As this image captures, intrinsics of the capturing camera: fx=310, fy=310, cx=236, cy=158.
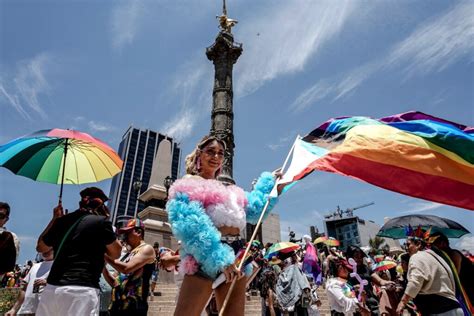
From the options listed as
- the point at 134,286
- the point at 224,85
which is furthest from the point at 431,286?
the point at 224,85

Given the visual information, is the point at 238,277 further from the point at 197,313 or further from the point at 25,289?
the point at 25,289

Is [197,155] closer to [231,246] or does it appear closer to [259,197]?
[259,197]

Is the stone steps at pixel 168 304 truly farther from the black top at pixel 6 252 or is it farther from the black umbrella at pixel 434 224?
the black top at pixel 6 252

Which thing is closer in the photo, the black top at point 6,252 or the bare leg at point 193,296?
the bare leg at point 193,296

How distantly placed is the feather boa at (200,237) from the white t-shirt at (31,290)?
2.43 meters

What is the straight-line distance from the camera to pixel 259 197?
2.78 meters

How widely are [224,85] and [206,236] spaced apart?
21407mm

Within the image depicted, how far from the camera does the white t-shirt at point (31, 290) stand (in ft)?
11.9

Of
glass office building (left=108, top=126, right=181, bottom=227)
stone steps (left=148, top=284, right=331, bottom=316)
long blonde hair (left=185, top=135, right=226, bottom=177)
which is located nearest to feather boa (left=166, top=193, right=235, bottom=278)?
long blonde hair (left=185, top=135, right=226, bottom=177)

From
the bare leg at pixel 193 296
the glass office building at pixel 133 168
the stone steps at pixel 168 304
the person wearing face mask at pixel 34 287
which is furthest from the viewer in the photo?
the glass office building at pixel 133 168

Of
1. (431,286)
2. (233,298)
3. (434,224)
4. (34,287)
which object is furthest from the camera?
(434,224)

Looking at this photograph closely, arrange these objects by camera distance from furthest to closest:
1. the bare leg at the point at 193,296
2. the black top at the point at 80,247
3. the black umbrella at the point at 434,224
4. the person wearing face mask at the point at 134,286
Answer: the black umbrella at the point at 434,224 < the person wearing face mask at the point at 134,286 < the black top at the point at 80,247 < the bare leg at the point at 193,296

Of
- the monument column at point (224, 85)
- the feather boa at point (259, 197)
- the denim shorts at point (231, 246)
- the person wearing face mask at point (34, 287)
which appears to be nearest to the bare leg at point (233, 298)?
the denim shorts at point (231, 246)

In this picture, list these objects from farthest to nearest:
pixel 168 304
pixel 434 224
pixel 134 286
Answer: pixel 168 304 < pixel 434 224 < pixel 134 286
